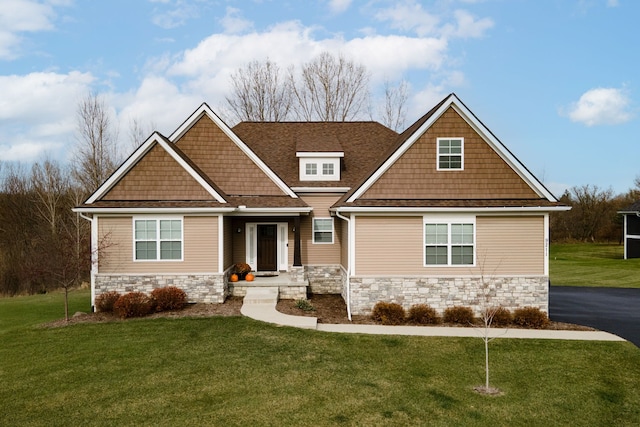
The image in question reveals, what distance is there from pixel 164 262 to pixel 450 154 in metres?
10.1

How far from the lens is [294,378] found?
27.1 feet

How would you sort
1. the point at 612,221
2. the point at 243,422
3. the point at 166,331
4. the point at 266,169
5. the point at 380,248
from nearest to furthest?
the point at 243,422 → the point at 166,331 → the point at 380,248 → the point at 266,169 → the point at 612,221

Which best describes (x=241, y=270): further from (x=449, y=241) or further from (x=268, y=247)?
(x=449, y=241)

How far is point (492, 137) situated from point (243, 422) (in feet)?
37.2

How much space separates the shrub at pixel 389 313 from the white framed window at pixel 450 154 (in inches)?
186

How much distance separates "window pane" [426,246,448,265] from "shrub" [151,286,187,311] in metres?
7.99

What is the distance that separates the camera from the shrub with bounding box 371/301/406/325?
1263 cm

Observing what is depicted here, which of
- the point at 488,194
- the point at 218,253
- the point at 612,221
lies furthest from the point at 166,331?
the point at 612,221

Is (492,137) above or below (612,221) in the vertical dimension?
above

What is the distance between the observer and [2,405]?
7309 millimetres

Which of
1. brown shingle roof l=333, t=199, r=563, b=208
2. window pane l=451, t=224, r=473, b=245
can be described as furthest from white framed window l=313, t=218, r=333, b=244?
window pane l=451, t=224, r=473, b=245

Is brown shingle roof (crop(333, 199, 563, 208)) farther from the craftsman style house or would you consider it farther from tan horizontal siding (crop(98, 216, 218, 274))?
tan horizontal siding (crop(98, 216, 218, 274))

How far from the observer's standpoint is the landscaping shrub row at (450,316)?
1261 cm

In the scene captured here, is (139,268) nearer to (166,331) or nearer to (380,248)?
(166,331)
